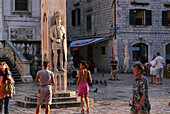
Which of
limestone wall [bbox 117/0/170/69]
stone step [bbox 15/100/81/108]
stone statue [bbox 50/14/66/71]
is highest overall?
limestone wall [bbox 117/0/170/69]

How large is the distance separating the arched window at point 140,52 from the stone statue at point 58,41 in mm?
23256

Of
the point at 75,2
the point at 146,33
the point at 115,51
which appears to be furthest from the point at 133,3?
the point at 75,2

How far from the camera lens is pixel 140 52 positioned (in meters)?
34.8

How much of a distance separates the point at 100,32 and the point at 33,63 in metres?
15.2

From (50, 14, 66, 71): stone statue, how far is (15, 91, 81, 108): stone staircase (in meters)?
0.88

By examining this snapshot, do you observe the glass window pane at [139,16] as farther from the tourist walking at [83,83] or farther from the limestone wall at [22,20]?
the tourist walking at [83,83]

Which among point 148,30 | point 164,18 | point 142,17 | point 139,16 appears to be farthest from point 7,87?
point 164,18

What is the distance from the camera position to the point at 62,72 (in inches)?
470

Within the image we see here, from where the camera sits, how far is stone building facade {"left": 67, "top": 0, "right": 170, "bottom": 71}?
34156mm

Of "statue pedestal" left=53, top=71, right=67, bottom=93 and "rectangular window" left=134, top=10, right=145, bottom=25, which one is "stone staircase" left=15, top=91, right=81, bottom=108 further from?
"rectangular window" left=134, top=10, right=145, bottom=25

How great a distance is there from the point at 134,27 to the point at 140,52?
2.49 meters

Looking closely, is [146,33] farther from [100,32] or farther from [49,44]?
[49,44]

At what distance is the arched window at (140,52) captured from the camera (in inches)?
1362

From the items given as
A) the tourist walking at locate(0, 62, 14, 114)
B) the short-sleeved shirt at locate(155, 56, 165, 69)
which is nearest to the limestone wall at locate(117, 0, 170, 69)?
the short-sleeved shirt at locate(155, 56, 165, 69)
